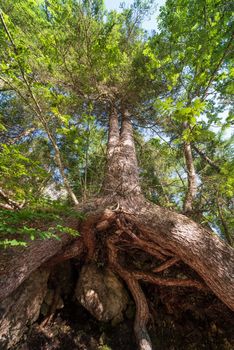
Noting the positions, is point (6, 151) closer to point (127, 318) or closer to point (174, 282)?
point (174, 282)

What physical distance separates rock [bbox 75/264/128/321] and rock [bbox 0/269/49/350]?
2.22 feet

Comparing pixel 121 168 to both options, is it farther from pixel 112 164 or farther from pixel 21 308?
pixel 21 308

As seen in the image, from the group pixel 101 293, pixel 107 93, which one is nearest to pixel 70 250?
pixel 101 293

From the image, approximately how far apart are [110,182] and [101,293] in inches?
78.8

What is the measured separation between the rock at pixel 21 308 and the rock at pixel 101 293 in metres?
0.68

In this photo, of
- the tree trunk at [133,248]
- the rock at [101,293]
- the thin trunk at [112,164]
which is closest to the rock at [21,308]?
the tree trunk at [133,248]

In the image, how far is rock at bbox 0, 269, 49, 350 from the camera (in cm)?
237

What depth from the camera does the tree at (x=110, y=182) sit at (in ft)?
7.64

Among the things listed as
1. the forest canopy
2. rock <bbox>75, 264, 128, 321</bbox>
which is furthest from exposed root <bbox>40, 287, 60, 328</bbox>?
the forest canopy

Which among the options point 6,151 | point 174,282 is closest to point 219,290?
point 174,282

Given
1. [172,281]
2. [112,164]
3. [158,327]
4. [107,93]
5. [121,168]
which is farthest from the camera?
[107,93]

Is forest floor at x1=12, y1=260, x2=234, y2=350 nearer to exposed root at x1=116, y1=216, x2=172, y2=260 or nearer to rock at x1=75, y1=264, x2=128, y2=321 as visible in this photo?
rock at x1=75, y1=264, x2=128, y2=321

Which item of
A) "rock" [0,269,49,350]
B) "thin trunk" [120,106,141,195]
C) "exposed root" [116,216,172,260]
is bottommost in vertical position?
"rock" [0,269,49,350]

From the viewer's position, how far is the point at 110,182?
3.40 meters
